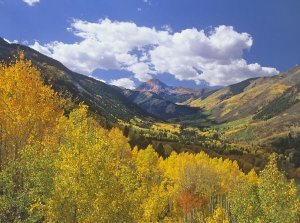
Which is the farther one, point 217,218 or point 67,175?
point 217,218

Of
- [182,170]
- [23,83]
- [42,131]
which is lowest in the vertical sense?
[182,170]

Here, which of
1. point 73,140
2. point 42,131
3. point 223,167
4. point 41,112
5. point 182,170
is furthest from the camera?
point 223,167

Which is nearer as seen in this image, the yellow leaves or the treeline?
the treeline

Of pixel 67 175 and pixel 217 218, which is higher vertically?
pixel 67 175

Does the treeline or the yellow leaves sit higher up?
the treeline

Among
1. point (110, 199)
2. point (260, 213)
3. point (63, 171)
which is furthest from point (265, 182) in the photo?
point (63, 171)

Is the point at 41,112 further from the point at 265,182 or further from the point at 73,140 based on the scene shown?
the point at 265,182

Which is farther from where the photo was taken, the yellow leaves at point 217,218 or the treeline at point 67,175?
the yellow leaves at point 217,218

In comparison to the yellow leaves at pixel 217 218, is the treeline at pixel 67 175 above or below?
above

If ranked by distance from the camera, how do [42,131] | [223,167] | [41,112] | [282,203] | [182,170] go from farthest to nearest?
[223,167]
[182,170]
[42,131]
[41,112]
[282,203]

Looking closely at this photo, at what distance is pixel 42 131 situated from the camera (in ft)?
211

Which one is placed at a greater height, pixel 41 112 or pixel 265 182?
pixel 41 112

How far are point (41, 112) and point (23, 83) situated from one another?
5376mm

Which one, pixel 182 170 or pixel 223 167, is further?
pixel 223 167
